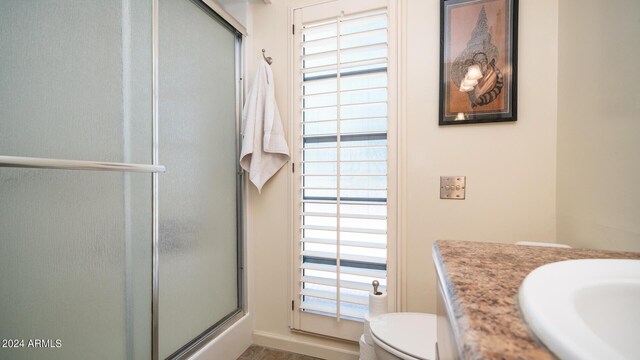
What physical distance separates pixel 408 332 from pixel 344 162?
2.81 ft

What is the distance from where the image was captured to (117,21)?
0.97 metres

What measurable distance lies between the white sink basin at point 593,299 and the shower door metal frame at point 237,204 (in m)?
1.22

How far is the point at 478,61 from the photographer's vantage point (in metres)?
1.32

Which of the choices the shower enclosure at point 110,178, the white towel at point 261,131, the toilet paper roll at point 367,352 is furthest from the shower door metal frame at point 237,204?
the toilet paper roll at point 367,352

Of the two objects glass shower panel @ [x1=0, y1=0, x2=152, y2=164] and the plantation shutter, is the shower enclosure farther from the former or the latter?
the plantation shutter

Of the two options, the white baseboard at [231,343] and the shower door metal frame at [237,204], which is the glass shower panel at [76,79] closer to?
the shower door metal frame at [237,204]

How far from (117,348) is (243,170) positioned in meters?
1.01

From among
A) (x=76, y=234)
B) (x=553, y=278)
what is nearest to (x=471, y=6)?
(x=553, y=278)

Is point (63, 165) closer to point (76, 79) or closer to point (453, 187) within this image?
point (76, 79)

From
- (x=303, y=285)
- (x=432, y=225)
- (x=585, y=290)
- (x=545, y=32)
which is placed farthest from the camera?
(x=303, y=285)

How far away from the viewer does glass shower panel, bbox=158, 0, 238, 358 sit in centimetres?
118

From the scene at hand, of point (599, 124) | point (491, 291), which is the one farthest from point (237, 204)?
point (599, 124)

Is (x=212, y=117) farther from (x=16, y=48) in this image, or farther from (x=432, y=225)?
(x=432, y=225)

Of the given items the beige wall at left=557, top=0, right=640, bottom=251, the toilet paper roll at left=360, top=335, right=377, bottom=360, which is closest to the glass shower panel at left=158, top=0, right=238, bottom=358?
the toilet paper roll at left=360, top=335, right=377, bottom=360
